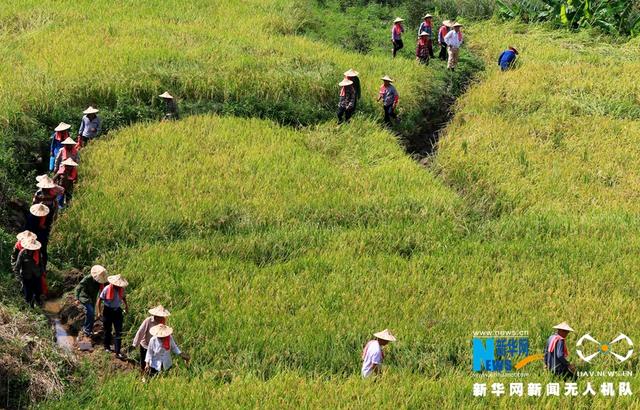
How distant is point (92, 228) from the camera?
1176cm

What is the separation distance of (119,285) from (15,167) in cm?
432

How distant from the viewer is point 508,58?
62.0 ft

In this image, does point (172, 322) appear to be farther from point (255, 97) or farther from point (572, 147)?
point (572, 147)

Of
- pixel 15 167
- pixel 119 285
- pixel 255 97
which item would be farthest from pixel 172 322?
pixel 255 97

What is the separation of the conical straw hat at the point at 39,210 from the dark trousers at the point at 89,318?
56.5 inches

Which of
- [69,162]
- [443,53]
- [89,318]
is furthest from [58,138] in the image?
[443,53]

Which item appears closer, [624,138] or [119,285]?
[119,285]

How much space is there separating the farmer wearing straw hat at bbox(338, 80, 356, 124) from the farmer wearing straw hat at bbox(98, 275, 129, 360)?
711cm

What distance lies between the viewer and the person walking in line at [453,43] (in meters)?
A: 18.7

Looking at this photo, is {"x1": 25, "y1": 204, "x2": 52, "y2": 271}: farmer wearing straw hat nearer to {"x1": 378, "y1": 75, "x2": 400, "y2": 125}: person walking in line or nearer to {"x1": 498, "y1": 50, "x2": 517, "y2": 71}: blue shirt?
{"x1": 378, "y1": 75, "x2": 400, "y2": 125}: person walking in line

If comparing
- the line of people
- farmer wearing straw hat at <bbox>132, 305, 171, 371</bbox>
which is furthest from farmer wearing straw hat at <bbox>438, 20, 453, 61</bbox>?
farmer wearing straw hat at <bbox>132, 305, 171, 371</bbox>

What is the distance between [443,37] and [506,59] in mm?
1404

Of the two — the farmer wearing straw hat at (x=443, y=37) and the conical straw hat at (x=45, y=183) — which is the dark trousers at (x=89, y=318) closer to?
the conical straw hat at (x=45, y=183)

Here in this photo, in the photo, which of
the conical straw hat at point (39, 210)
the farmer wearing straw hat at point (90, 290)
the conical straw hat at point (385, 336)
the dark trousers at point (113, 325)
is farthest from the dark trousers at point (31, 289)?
the conical straw hat at point (385, 336)
